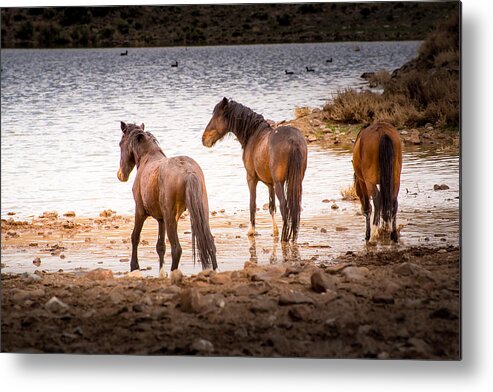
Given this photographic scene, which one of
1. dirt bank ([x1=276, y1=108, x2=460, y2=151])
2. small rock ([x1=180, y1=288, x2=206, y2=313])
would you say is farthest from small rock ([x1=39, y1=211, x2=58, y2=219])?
dirt bank ([x1=276, y1=108, x2=460, y2=151])

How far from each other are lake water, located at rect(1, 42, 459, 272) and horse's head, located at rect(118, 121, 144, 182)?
80mm

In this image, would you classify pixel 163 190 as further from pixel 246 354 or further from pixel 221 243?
pixel 246 354

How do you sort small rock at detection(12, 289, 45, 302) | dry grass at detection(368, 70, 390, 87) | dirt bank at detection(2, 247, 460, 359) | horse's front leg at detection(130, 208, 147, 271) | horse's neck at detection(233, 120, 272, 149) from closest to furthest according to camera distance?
dirt bank at detection(2, 247, 460, 359) → small rock at detection(12, 289, 45, 302) → dry grass at detection(368, 70, 390, 87) → horse's front leg at detection(130, 208, 147, 271) → horse's neck at detection(233, 120, 272, 149)

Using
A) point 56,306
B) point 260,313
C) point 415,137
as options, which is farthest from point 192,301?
point 415,137

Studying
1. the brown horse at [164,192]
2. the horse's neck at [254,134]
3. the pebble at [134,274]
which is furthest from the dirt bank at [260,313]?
the horse's neck at [254,134]

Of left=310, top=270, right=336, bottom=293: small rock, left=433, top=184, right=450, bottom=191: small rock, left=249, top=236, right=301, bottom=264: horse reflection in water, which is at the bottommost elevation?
left=310, top=270, right=336, bottom=293: small rock

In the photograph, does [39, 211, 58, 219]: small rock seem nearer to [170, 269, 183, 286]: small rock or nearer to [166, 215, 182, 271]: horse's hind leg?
[166, 215, 182, 271]: horse's hind leg

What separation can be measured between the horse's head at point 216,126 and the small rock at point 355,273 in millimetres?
1369

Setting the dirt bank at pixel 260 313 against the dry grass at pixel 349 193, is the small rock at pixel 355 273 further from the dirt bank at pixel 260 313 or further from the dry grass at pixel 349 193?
the dry grass at pixel 349 193

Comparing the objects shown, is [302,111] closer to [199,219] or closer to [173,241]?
[199,219]

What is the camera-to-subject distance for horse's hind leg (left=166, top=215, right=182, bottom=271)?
6.82 metres

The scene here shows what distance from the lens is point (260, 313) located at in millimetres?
6438

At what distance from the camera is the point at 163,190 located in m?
6.80

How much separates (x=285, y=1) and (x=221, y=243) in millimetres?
1688
